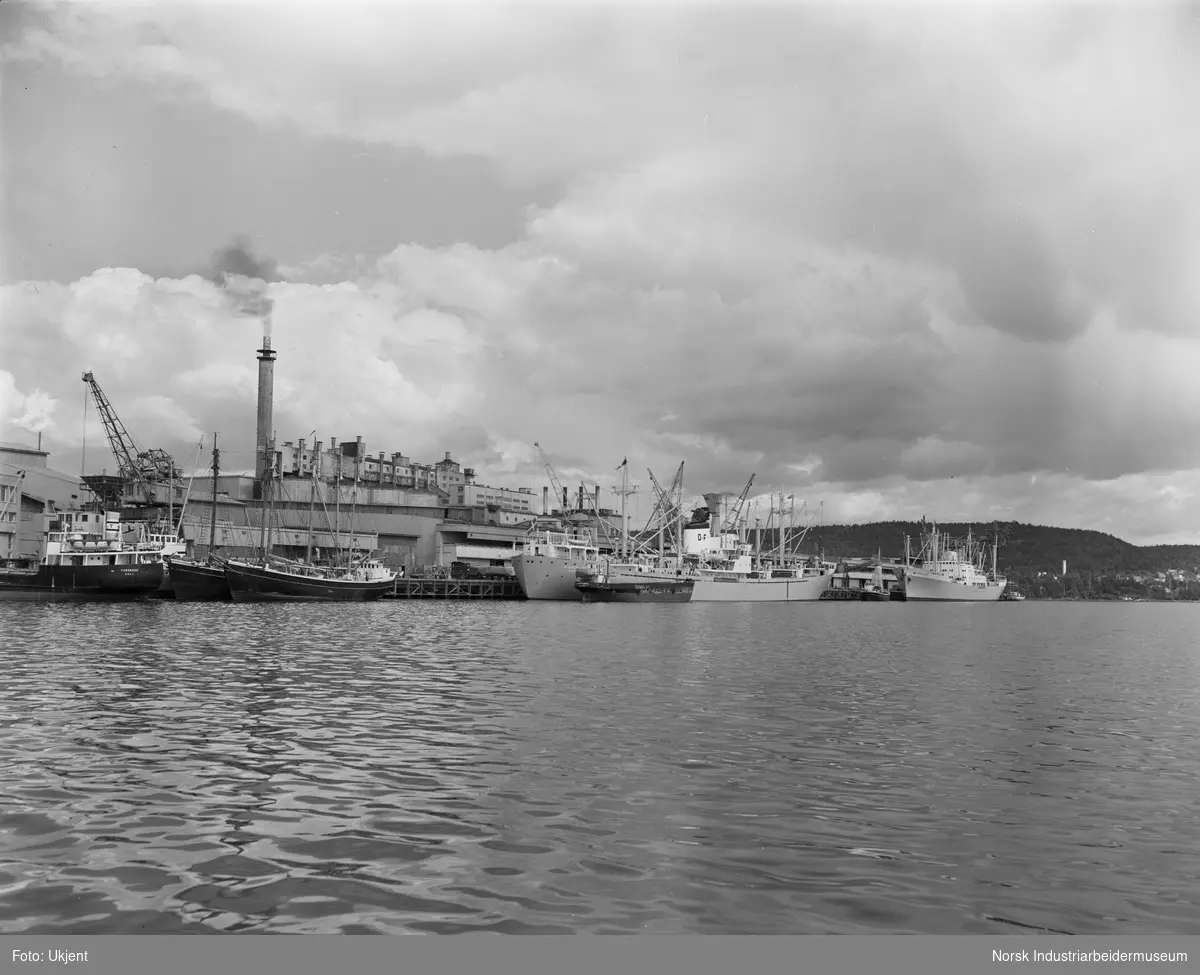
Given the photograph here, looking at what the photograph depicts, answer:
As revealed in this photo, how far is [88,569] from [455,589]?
53951 mm

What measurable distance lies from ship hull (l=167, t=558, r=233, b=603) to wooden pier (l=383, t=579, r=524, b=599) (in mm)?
32730

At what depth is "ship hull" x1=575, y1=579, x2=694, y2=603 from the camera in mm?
135375

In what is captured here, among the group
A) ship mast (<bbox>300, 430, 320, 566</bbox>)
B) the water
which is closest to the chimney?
ship mast (<bbox>300, 430, 320, 566</bbox>)

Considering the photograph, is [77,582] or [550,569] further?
[550,569]

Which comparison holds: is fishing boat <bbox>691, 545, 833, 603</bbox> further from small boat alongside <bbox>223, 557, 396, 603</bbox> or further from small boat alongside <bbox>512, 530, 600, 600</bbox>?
small boat alongside <bbox>223, 557, 396, 603</bbox>

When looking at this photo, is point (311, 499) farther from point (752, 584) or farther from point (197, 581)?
point (752, 584)

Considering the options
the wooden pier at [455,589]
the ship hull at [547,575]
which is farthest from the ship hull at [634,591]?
the wooden pier at [455,589]

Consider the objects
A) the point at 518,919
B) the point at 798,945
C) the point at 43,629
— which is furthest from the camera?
the point at 43,629

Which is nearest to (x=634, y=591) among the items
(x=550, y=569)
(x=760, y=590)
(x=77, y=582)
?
(x=550, y=569)

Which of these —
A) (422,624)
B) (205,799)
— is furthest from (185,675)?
(422,624)

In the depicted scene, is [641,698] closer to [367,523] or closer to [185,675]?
[185,675]

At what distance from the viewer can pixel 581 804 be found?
1472 centimetres

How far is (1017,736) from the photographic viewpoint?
22.6 m

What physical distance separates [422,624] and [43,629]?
23.8 metres
